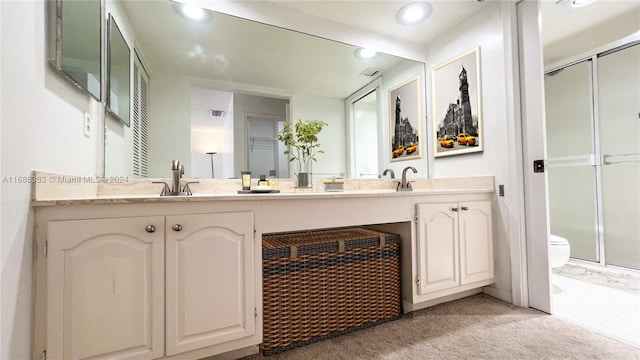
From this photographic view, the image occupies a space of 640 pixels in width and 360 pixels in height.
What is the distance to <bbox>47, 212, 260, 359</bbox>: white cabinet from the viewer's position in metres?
0.98

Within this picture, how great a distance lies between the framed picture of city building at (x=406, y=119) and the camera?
252 centimetres

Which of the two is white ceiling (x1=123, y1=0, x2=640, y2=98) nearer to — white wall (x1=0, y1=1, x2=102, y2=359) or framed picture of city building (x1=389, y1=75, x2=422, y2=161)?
framed picture of city building (x1=389, y1=75, x2=422, y2=161)

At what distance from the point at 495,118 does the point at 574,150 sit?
1.53 metres

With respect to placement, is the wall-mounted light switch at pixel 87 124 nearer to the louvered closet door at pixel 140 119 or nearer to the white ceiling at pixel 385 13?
the louvered closet door at pixel 140 119

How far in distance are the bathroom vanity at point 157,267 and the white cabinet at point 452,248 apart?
47 centimetres

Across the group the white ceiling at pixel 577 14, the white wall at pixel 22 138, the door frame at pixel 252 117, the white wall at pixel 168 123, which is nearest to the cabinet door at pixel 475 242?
the door frame at pixel 252 117

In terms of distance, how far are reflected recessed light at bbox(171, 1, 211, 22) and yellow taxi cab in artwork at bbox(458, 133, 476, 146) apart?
7.06 feet

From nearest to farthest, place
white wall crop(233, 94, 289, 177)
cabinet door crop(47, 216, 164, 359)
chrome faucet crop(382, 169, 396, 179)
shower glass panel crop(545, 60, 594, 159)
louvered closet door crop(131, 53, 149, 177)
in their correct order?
cabinet door crop(47, 216, 164, 359) < louvered closet door crop(131, 53, 149, 177) < white wall crop(233, 94, 289, 177) < chrome faucet crop(382, 169, 396, 179) < shower glass panel crop(545, 60, 594, 159)

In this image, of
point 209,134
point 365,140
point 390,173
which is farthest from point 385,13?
point 209,134

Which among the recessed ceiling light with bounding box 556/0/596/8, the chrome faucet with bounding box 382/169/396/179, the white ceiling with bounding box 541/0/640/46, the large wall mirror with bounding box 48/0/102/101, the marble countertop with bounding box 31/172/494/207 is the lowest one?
the marble countertop with bounding box 31/172/494/207

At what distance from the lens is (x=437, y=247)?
1778 millimetres

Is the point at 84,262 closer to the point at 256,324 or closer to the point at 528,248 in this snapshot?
the point at 256,324

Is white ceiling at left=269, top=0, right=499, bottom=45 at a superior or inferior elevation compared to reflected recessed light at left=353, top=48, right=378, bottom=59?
superior

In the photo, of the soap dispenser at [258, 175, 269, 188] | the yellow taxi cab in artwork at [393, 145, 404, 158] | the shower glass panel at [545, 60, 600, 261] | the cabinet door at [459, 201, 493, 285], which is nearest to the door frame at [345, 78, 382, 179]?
the yellow taxi cab in artwork at [393, 145, 404, 158]
